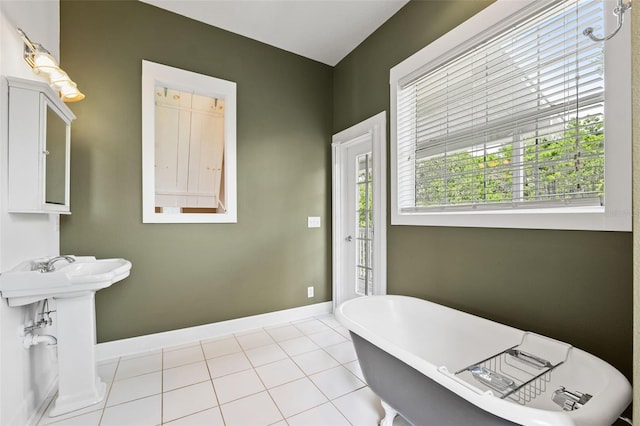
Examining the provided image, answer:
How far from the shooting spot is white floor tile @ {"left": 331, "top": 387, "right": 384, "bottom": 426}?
1.61 metres

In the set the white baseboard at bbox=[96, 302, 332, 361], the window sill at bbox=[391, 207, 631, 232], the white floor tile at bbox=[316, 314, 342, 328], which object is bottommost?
the white floor tile at bbox=[316, 314, 342, 328]

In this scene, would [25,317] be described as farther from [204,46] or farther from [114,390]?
[204,46]

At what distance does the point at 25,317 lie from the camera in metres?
1.64

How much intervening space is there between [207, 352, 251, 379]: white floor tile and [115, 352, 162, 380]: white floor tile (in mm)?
398

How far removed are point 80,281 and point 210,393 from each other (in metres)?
1.06

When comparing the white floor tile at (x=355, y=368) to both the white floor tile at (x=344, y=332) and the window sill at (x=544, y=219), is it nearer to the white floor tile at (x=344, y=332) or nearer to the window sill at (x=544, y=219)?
the white floor tile at (x=344, y=332)

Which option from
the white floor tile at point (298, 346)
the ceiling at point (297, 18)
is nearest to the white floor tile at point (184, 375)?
the white floor tile at point (298, 346)

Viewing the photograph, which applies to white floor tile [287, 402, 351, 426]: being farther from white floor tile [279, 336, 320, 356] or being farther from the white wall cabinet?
the white wall cabinet

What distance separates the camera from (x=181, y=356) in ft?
7.73

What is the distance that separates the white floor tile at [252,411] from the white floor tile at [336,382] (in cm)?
36

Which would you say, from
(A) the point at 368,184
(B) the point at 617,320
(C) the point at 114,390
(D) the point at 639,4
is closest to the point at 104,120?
(C) the point at 114,390

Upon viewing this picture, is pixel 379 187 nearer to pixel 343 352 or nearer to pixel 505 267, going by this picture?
pixel 505 267

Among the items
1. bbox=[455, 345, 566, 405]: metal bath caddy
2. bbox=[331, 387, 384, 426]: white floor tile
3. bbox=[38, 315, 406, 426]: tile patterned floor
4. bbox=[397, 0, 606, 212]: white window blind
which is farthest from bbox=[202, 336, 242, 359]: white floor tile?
bbox=[397, 0, 606, 212]: white window blind

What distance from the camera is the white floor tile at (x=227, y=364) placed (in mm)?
2126
